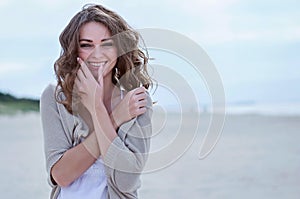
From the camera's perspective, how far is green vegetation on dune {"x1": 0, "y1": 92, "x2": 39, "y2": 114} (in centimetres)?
748

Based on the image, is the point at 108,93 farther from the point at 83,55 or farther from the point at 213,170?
the point at 213,170

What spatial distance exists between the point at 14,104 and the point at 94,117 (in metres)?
6.32

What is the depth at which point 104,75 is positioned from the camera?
1.50m

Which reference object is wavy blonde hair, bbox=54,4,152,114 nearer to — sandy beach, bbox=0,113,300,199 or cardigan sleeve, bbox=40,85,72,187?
cardigan sleeve, bbox=40,85,72,187

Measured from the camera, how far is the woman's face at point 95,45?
1.46m

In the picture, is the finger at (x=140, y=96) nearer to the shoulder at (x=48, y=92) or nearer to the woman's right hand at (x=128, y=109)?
the woman's right hand at (x=128, y=109)

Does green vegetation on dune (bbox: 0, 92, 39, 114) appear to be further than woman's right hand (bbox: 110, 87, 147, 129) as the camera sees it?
Yes

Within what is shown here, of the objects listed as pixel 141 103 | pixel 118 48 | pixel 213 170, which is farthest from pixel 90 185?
pixel 213 170

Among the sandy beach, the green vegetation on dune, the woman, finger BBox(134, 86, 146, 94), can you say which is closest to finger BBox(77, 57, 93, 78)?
the woman

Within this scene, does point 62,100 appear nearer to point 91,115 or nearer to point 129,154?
point 91,115

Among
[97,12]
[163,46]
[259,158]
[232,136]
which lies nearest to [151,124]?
[163,46]

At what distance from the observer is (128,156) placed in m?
1.44

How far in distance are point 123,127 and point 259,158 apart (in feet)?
13.7

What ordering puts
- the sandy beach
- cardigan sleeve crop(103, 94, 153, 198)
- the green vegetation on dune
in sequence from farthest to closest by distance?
1. the green vegetation on dune
2. the sandy beach
3. cardigan sleeve crop(103, 94, 153, 198)
